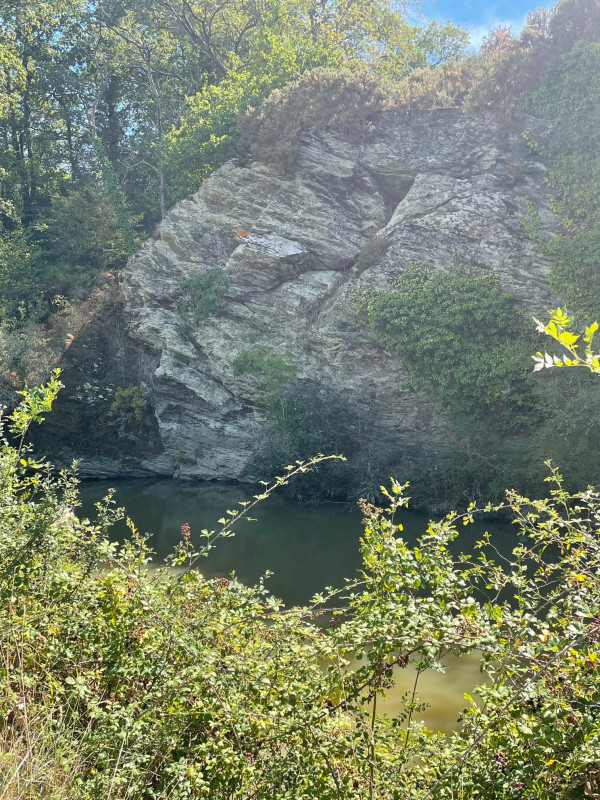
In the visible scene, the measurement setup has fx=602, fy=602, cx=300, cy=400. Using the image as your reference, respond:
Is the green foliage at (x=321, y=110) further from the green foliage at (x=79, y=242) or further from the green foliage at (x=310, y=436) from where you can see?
the green foliage at (x=79, y=242)

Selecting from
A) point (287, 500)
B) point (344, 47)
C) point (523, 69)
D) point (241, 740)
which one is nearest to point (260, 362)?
point (287, 500)

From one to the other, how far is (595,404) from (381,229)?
6873mm

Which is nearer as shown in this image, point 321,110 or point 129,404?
point 321,110

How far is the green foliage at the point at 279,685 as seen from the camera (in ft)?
7.34

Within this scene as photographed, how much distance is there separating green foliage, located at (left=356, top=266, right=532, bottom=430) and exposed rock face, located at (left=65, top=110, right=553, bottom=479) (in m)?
0.42

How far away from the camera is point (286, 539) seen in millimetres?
11336

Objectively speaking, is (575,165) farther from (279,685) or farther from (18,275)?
(18,275)

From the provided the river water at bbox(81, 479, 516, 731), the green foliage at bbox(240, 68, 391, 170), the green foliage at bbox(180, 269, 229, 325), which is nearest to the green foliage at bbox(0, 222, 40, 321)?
the green foliage at bbox(180, 269, 229, 325)

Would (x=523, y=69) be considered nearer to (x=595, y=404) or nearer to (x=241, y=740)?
(x=595, y=404)

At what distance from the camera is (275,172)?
15.7m

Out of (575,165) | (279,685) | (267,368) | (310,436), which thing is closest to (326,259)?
(267,368)

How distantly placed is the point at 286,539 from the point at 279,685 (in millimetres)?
8807

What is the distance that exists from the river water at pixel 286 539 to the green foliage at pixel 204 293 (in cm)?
467

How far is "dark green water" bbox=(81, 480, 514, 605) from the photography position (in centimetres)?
902
